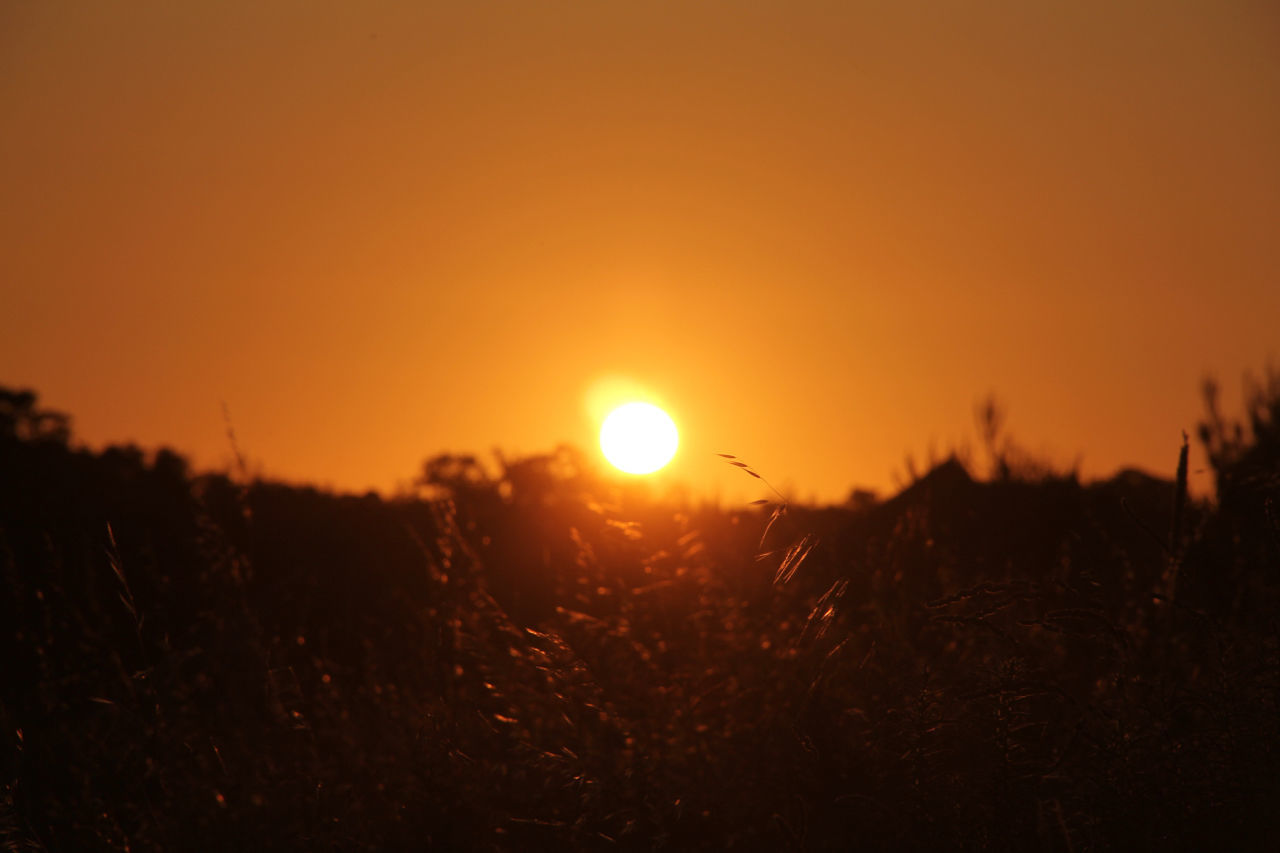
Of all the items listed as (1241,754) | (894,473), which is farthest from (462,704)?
(894,473)

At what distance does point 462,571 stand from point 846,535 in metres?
1.89

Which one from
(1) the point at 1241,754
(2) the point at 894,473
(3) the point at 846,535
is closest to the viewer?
(1) the point at 1241,754

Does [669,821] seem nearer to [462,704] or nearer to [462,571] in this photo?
[462,704]

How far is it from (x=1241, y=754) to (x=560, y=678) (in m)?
1.82

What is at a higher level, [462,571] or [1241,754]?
[462,571]

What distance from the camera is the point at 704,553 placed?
405 cm

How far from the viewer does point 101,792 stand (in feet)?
12.9

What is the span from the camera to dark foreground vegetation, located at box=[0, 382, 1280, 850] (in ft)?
9.14

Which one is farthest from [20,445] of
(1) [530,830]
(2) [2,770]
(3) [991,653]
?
Answer: (3) [991,653]

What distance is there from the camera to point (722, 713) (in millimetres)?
3201

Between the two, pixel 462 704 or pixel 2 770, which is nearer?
pixel 462 704

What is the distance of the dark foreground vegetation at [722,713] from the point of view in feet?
9.14

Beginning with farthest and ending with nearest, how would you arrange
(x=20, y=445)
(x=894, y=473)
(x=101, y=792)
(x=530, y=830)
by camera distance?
(x=20, y=445) → (x=894, y=473) → (x=101, y=792) → (x=530, y=830)

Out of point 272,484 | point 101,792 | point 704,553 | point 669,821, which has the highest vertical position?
point 272,484
